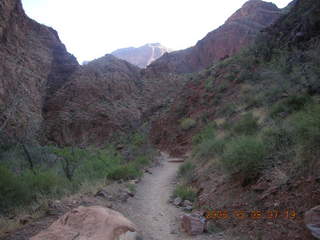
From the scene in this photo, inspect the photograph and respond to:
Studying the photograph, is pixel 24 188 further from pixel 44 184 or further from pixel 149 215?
pixel 149 215

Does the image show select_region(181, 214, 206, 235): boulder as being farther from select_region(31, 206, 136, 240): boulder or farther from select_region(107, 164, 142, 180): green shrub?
select_region(107, 164, 142, 180): green shrub

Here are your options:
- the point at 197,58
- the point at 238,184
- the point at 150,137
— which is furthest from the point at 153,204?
the point at 197,58

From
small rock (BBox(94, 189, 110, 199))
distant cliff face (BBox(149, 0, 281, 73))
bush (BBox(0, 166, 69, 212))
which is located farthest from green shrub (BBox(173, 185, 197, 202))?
distant cliff face (BBox(149, 0, 281, 73))

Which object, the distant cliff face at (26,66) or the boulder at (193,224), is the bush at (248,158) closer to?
the boulder at (193,224)

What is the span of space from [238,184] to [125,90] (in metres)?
30.5

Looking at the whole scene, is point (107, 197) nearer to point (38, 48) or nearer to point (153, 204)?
point (153, 204)

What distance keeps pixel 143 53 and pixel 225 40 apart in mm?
75470

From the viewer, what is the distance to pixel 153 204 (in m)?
7.03

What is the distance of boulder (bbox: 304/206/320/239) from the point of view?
10.4ft

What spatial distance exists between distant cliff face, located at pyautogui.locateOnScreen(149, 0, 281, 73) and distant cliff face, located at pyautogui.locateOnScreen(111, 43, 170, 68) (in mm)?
59378

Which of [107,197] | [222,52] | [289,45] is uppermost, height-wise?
[222,52]

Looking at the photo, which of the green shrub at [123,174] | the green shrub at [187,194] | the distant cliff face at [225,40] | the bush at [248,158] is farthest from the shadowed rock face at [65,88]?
the bush at [248,158]

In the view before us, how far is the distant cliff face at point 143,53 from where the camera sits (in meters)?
117
